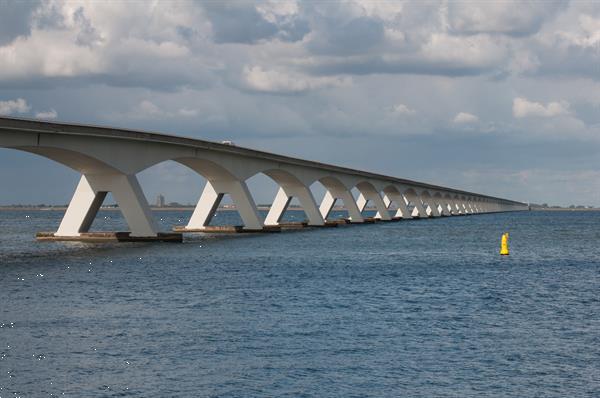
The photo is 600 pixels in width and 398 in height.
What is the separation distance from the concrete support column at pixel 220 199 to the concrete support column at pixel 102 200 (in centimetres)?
1677

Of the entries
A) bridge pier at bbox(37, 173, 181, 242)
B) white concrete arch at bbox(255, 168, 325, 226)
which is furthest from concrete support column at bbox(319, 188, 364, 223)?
bridge pier at bbox(37, 173, 181, 242)

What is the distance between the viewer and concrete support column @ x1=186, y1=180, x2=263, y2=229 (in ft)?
258

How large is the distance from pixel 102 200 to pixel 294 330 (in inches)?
1566

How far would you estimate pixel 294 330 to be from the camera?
2359cm

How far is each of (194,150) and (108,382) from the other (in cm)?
5093

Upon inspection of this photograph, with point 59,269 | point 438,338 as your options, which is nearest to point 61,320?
point 438,338

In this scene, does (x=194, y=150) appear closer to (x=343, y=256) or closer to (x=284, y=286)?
(x=343, y=256)

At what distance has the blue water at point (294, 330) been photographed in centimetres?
1745

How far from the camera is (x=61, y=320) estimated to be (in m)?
25.0

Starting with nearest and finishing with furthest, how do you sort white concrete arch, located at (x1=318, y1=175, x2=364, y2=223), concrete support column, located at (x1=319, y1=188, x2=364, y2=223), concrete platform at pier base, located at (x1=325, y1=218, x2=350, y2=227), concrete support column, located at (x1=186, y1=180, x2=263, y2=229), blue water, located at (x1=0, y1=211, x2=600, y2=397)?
blue water, located at (x1=0, y1=211, x2=600, y2=397) < concrete support column, located at (x1=186, y1=180, x2=263, y2=229) < concrete platform at pier base, located at (x1=325, y1=218, x2=350, y2=227) < white concrete arch, located at (x1=318, y1=175, x2=364, y2=223) < concrete support column, located at (x1=319, y1=188, x2=364, y2=223)

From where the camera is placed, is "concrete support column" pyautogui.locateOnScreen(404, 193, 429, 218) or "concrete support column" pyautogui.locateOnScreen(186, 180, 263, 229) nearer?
"concrete support column" pyautogui.locateOnScreen(186, 180, 263, 229)

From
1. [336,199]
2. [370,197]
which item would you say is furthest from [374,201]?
[336,199]

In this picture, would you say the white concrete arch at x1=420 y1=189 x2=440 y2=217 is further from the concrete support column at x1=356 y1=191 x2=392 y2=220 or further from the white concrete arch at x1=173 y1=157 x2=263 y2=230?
the white concrete arch at x1=173 y1=157 x2=263 y2=230

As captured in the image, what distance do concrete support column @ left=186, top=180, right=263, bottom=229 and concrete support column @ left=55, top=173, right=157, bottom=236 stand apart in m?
16.8
